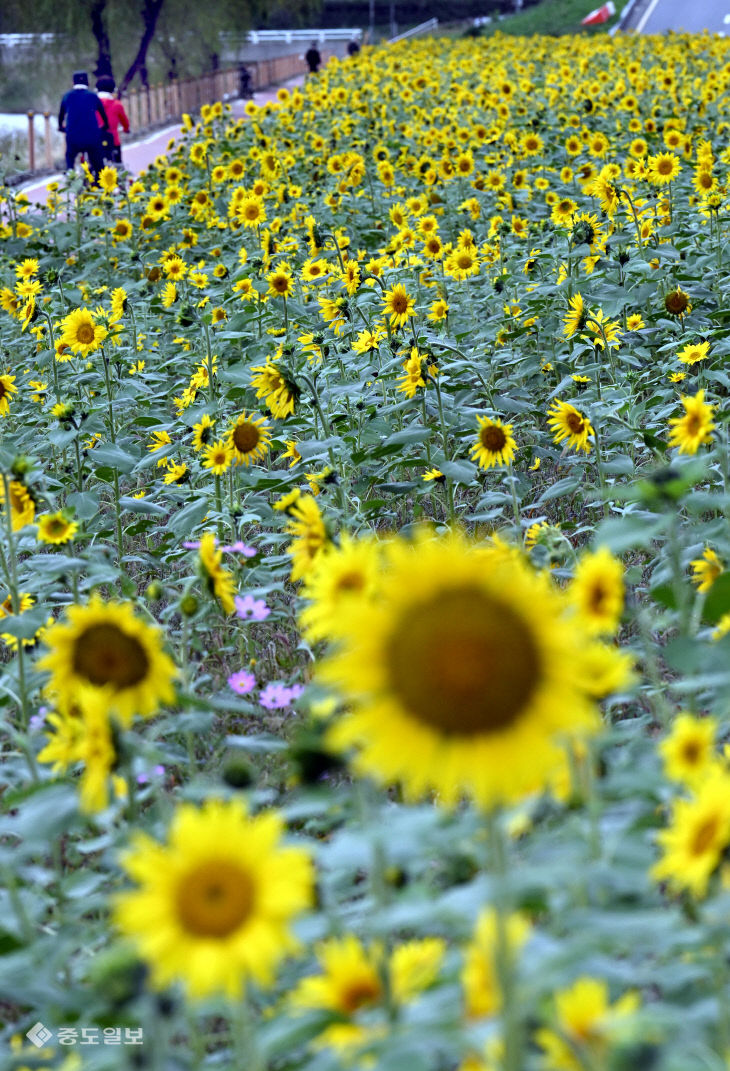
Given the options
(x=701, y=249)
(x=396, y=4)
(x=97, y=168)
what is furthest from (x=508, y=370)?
(x=396, y=4)

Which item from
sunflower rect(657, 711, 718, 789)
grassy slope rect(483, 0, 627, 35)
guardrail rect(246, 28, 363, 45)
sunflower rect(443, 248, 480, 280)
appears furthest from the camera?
guardrail rect(246, 28, 363, 45)

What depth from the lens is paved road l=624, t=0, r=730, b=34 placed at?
27.4 m

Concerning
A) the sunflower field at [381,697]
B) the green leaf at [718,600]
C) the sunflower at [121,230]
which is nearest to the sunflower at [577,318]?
the sunflower field at [381,697]

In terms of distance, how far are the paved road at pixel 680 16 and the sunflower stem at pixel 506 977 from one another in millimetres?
27695

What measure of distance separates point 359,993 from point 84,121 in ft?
40.7

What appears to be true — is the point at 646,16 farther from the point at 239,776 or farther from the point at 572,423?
the point at 239,776

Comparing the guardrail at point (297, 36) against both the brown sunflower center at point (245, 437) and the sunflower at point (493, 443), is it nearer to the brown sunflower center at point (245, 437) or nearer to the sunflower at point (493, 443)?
the brown sunflower center at point (245, 437)

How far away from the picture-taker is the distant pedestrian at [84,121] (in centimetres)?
1260

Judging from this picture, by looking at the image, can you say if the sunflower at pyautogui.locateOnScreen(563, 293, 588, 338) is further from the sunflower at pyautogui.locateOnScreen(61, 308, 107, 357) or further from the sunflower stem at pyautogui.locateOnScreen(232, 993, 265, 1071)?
the sunflower stem at pyautogui.locateOnScreen(232, 993, 265, 1071)

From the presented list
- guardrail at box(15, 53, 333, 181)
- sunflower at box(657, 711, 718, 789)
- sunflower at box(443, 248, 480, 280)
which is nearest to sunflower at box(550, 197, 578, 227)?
sunflower at box(443, 248, 480, 280)

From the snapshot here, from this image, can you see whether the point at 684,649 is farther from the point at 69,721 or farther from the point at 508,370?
the point at 508,370

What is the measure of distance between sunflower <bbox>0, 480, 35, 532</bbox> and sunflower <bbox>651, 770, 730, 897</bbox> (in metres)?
1.80

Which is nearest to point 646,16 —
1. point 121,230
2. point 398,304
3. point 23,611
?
point 121,230

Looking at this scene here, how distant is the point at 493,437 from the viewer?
11.7ft
